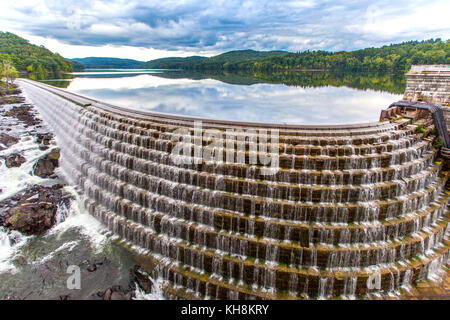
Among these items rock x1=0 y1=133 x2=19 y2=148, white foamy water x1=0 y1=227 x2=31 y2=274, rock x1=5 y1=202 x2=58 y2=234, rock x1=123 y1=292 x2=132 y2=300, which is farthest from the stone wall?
rock x1=0 y1=133 x2=19 y2=148

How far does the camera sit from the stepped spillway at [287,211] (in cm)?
992

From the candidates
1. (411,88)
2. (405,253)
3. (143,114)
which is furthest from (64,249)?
(411,88)

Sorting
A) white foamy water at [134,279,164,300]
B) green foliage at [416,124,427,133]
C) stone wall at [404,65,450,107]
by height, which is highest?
stone wall at [404,65,450,107]

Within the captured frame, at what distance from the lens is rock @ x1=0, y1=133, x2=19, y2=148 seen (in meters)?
A: 26.1

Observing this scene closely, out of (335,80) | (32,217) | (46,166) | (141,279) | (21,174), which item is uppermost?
(335,80)

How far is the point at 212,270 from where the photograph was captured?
10.5 m

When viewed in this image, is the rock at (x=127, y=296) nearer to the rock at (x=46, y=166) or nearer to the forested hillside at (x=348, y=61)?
the rock at (x=46, y=166)

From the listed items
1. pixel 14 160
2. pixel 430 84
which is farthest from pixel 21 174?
pixel 430 84

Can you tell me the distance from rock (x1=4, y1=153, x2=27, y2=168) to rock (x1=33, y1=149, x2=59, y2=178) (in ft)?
5.56

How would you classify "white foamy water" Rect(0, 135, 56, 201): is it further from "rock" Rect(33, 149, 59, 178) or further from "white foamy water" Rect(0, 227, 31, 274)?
"white foamy water" Rect(0, 227, 31, 274)

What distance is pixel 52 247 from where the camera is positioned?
1287 centimetres

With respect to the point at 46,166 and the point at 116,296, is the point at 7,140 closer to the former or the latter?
the point at 46,166

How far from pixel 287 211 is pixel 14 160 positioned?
82.0 feet

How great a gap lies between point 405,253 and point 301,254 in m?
4.81
